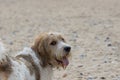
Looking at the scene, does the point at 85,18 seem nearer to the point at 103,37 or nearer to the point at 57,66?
the point at 103,37

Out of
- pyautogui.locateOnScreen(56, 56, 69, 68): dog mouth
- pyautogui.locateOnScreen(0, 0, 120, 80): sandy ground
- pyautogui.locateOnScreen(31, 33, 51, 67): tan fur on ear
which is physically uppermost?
pyautogui.locateOnScreen(31, 33, 51, 67): tan fur on ear

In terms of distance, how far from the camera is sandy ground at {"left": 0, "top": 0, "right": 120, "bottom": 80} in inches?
350

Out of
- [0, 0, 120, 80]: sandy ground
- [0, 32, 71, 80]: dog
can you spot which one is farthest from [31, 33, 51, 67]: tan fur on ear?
[0, 0, 120, 80]: sandy ground

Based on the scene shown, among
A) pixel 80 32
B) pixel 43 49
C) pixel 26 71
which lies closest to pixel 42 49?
pixel 43 49

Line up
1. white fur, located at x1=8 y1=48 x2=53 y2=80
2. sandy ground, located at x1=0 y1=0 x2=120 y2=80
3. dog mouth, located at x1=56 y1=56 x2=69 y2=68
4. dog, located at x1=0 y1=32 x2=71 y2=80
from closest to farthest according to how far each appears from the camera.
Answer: white fur, located at x1=8 y1=48 x2=53 y2=80 < dog, located at x1=0 y1=32 x2=71 y2=80 < dog mouth, located at x1=56 y1=56 x2=69 y2=68 < sandy ground, located at x1=0 y1=0 x2=120 y2=80

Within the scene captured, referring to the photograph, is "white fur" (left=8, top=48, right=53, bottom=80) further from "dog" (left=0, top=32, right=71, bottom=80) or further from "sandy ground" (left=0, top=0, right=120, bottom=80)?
"sandy ground" (left=0, top=0, right=120, bottom=80)

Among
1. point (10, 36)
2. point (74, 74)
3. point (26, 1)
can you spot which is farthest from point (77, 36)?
point (26, 1)

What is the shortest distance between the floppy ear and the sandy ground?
134 centimetres

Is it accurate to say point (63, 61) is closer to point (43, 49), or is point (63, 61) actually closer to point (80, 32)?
point (43, 49)

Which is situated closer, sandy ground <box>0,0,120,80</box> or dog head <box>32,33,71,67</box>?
dog head <box>32,33,71,67</box>

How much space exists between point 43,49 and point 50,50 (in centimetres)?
11

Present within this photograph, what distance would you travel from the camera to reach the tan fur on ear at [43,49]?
280 inches

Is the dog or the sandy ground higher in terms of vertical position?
the dog

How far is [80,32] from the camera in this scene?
13.8 m
